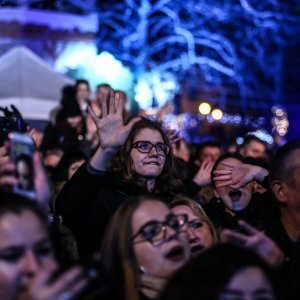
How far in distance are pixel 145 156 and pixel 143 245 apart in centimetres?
157

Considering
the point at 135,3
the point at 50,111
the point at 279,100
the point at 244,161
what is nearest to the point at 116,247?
the point at 244,161

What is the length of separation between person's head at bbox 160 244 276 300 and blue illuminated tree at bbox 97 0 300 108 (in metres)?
19.1

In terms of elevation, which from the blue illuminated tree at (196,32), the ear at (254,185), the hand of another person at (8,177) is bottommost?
the ear at (254,185)

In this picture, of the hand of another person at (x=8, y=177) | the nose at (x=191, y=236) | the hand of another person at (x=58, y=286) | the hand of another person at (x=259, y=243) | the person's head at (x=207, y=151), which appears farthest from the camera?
the person's head at (x=207, y=151)

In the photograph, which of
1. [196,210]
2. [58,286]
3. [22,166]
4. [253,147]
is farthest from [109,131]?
[253,147]

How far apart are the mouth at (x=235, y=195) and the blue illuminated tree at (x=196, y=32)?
16467 millimetres

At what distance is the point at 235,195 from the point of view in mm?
5535

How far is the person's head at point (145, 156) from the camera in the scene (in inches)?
194

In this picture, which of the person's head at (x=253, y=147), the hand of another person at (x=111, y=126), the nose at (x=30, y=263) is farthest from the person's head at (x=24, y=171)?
the person's head at (x=253, y=147)

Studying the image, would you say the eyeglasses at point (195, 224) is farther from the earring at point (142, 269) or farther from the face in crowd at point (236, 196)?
the face in crowd at point (236, 196)

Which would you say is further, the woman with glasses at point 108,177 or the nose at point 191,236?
the woman with glasses at point 108,177

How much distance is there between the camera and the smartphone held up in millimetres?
3250

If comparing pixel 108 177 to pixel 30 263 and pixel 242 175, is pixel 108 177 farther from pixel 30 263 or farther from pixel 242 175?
pixel 30 263

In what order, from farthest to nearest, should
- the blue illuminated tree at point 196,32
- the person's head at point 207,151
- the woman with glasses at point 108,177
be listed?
the blue illuminated tree at point 196,32 → the person's head at point 207,151 → the woman with glasses at point 108,177
